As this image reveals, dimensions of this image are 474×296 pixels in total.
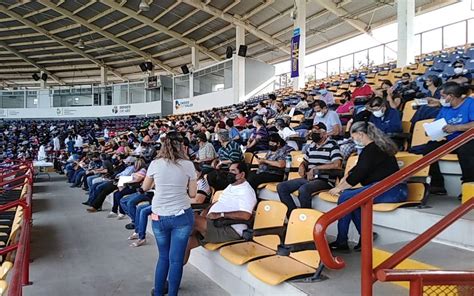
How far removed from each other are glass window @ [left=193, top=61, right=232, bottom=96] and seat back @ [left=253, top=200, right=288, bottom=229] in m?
18.8

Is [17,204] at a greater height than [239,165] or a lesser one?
lesser

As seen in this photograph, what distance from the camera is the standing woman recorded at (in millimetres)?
3266

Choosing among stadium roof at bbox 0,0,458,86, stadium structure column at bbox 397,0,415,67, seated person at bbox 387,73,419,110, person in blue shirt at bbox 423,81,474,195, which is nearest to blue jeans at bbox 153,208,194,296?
person in blue shirt at bbox 423,81,474,195

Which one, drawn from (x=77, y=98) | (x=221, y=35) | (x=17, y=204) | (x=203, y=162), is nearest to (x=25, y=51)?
(x=77, y=98)

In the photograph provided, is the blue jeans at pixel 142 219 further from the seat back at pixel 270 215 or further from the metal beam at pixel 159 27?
the metal beam at pixel 159 27

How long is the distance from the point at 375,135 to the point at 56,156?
55.5ft

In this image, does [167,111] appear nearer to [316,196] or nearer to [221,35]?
[221,35]

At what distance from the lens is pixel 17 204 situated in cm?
394

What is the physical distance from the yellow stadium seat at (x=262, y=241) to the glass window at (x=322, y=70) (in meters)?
18.7

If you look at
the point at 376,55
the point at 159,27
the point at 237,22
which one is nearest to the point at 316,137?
the point at 376,55

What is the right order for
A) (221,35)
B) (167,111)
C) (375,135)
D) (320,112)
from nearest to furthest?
(375,135)
(320,112)
(221,35)
(167,111)

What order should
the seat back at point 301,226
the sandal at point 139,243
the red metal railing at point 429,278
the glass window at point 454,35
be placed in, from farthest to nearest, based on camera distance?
the glass window at point 454,35 < the sandal at point 139,243 < the seat back at point 301,226 < the red metal railing at point 429,278

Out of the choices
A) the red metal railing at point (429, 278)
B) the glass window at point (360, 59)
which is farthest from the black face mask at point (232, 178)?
the glass window at point (360, 59)

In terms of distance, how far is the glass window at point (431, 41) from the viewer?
1625 centimetres
